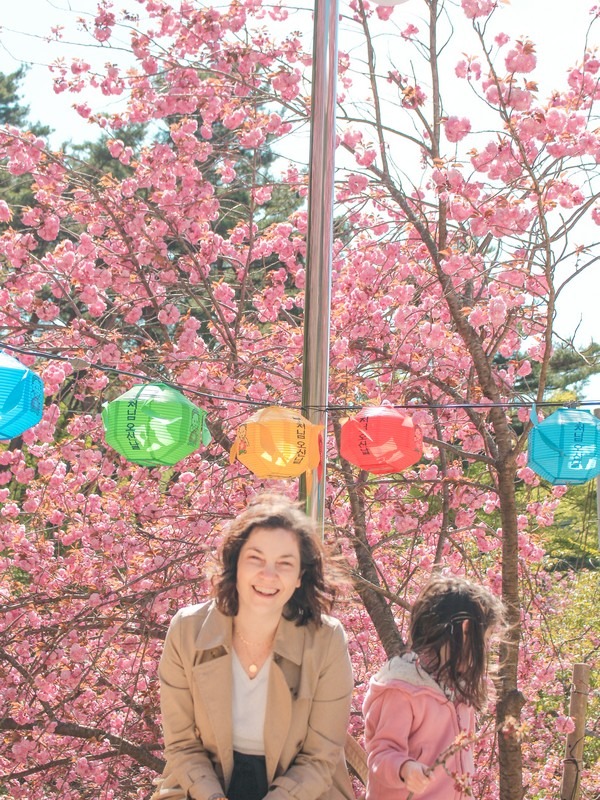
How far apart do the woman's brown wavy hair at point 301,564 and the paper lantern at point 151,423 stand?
1.04 meters

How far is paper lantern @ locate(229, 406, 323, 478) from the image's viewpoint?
3.81 metres

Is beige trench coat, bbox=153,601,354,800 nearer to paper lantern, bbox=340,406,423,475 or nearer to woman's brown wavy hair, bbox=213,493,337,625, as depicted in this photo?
woman's brown wavy hair, bbox=213,493,337,625

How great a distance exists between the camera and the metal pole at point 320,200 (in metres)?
3.65

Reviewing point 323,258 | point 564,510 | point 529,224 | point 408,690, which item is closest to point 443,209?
point 529,224

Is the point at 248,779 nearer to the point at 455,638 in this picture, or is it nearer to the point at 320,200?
the point at 455,638

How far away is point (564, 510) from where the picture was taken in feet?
44.7

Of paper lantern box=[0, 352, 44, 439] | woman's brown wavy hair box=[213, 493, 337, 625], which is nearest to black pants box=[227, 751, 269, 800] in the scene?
woman's brown wavy hair box=[213, 493, 337, 625]

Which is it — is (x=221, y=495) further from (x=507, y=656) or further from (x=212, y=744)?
(x=212, y=744)

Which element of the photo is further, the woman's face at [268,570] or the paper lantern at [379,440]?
the paper lantern at [379,440]

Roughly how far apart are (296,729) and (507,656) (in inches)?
102

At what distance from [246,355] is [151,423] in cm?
221

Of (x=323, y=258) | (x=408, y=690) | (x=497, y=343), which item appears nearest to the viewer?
(x=408, y=690)

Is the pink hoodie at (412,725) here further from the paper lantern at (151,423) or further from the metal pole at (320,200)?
the paper lantern at (151,423)

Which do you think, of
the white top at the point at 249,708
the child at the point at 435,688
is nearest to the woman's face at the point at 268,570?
the white top at the point at 249,708
